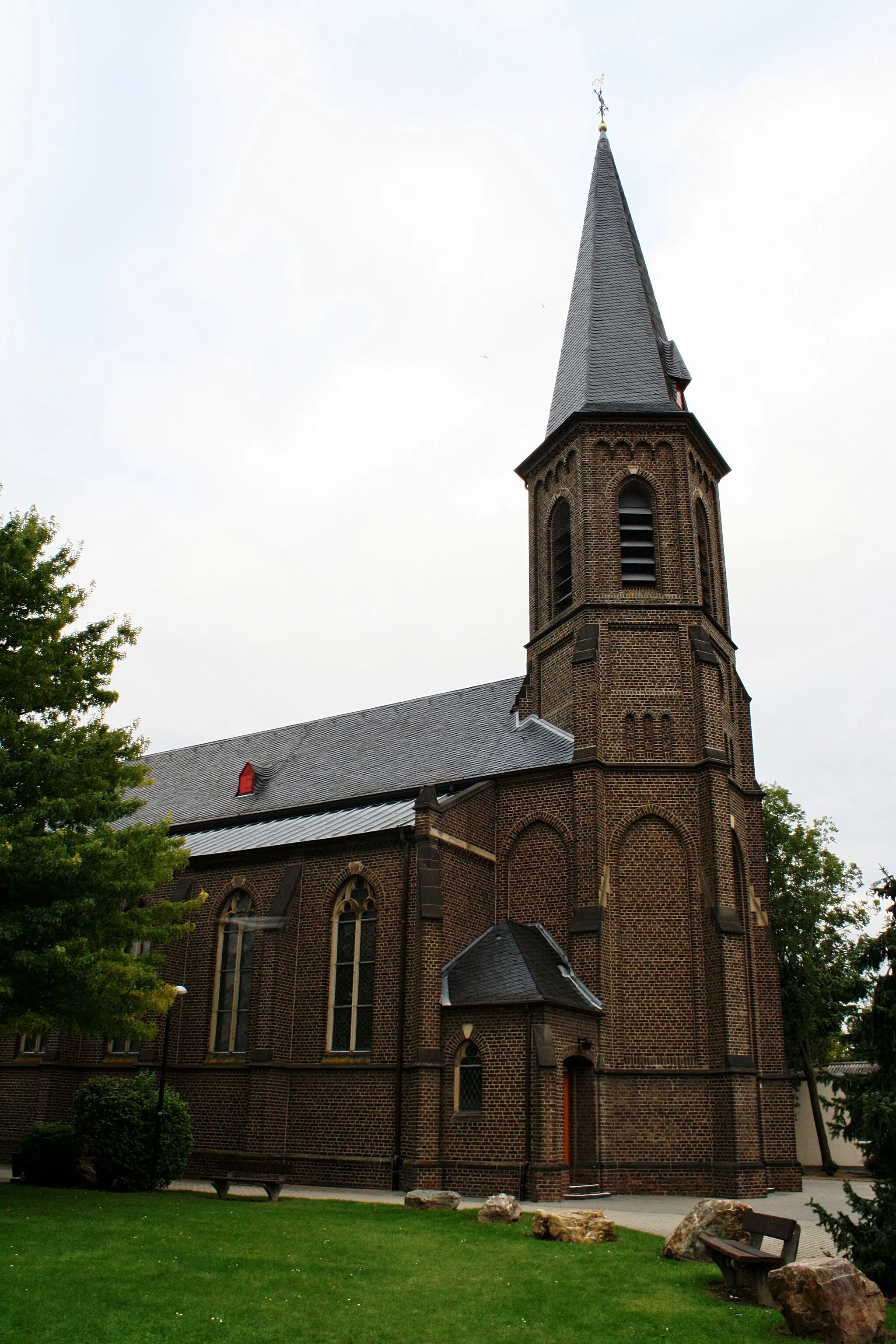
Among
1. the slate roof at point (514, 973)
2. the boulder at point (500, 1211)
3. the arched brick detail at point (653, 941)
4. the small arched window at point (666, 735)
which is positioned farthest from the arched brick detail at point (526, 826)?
the boulder at point (500, 1211)

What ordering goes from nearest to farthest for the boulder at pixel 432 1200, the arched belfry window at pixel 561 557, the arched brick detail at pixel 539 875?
1. the boulder at pixel 432 1200
2. the arched brick detail at pixel 539 875
3. the arched belfry window at pixel 561 557

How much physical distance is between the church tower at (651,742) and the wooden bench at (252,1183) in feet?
21.5

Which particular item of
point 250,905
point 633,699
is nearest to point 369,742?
point 250,905

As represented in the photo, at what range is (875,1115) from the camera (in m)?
10.7

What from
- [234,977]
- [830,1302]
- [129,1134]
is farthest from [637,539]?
[830,1302]

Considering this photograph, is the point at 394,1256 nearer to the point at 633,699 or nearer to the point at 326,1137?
the point at 326,1137

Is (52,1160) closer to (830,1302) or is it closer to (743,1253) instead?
(743,1253)

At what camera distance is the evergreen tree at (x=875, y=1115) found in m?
10.5

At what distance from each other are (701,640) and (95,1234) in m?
16.9

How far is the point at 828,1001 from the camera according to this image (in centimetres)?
3127

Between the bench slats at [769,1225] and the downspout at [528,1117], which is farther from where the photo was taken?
the downspout at [528,1117]

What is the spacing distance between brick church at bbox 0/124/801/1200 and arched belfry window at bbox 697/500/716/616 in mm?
97

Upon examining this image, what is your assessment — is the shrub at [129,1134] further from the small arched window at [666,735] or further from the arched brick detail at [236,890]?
the small arched window at [666,735]

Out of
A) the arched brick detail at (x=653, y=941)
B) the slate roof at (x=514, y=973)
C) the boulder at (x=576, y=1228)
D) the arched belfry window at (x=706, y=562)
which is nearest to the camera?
the boulder at (x=576, y=1228)
